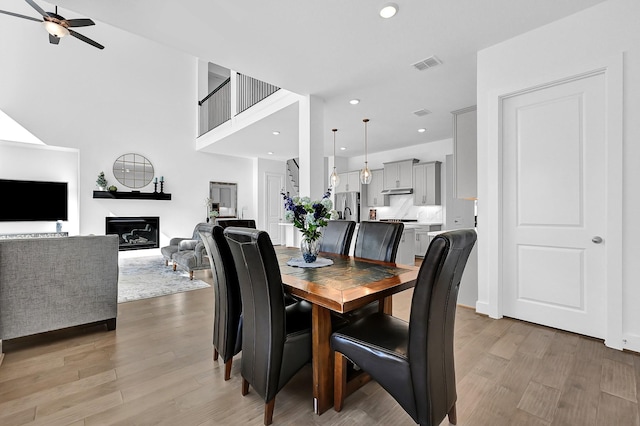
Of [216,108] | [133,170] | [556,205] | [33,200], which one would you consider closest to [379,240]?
[556,205]

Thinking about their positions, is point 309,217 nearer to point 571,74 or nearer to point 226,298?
point 226,298

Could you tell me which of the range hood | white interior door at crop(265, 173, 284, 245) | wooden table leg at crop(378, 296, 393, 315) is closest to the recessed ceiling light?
wooden table leg at crop(378, 296, 393, 315)

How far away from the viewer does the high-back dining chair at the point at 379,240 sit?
7.67 feet

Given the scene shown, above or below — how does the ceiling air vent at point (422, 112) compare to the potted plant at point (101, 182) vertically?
above

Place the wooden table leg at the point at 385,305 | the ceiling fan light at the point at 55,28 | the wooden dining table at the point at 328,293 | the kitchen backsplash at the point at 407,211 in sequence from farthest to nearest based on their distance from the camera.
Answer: the kitchen backsplash at the point at 407,211 → the ceiling fan light at the point at 55,28 → the wooden table leg at the point at 385,305 → the wooden dining table at the point at 328,293

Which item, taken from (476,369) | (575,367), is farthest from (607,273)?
(476,369)

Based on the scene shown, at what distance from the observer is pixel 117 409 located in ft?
5.21

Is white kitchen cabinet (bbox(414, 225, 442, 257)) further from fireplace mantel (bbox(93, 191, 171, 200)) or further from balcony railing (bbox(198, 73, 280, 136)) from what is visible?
fireplace mantel (bbox(93, 191, 171, 200))

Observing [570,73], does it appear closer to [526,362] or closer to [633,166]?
[633,166]

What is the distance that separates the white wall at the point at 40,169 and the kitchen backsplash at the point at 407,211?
23.5 ft

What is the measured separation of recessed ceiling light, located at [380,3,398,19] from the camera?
2.28 meters

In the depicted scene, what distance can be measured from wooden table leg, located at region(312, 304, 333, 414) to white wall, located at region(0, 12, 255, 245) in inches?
263

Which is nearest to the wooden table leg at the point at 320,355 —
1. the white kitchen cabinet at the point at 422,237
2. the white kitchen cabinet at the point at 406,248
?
the white kitchen cabinet at the point at 406,248

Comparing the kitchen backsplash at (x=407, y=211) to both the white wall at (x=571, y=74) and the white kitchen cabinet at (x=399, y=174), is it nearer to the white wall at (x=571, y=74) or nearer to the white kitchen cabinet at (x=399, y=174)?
the white kitchen cabinet at (x=399, y=174)
